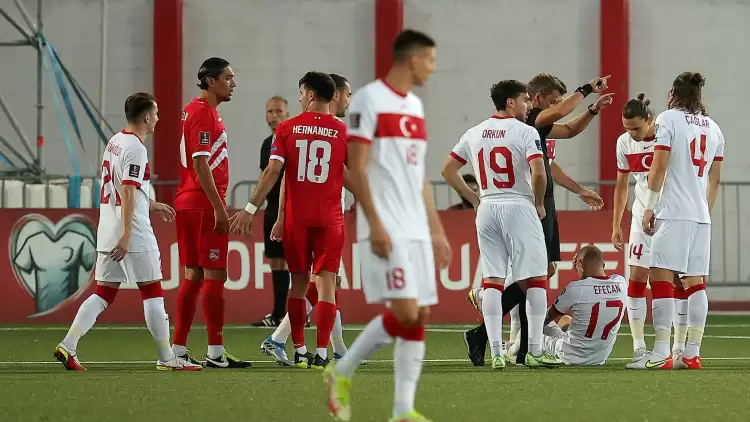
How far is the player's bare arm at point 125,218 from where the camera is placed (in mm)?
8969

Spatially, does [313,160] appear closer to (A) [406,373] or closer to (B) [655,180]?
(B) [655,180]

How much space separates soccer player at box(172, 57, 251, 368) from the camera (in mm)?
9102

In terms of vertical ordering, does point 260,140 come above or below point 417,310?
above

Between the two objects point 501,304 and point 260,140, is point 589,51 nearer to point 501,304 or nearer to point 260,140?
point 260,140

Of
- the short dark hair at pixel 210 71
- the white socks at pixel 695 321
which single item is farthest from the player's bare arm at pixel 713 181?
the short dark hair at pixel 210 71

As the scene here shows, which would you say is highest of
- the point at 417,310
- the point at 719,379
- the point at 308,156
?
the point at 308,156

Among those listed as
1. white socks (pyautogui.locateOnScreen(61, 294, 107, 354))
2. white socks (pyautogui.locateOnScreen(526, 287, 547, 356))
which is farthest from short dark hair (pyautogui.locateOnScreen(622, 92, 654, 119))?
white socks (pyautogui.locateOnScreen(61, 294, 107, 354))

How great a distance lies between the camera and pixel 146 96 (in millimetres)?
9336

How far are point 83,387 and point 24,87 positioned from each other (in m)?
13.4

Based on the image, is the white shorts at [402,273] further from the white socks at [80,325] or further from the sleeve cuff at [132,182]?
the white socks at [80,325]

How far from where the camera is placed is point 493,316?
929 cm

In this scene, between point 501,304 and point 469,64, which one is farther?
point 469,64

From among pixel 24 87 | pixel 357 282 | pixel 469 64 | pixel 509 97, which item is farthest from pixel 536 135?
pixel 24 87

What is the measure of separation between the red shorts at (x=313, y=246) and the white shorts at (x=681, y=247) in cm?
218
